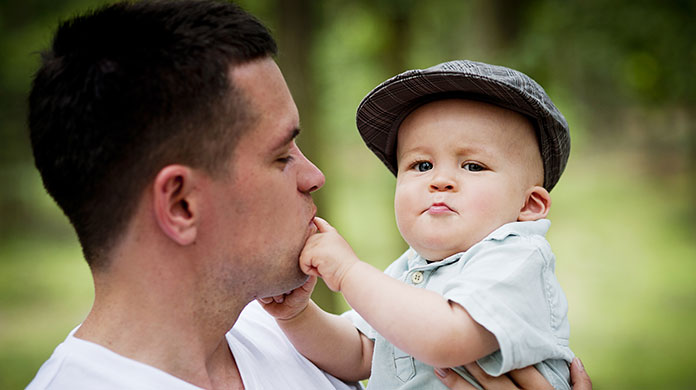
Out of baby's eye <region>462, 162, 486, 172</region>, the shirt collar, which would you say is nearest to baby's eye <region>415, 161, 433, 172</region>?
baby's eye <region>462, 162, 486, 172</region>

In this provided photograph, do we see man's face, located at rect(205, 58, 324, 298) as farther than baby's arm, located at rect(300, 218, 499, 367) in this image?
Yes

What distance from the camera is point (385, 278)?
6.75ft

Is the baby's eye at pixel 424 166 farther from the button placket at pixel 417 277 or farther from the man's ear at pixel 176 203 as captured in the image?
the man's ear at pixel 176 203

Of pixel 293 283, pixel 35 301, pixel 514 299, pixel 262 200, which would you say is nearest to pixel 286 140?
pixel 262 200

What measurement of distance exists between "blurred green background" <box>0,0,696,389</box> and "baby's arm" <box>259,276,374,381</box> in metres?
3.58

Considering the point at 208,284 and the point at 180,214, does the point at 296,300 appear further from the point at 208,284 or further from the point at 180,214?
the point at 180,214

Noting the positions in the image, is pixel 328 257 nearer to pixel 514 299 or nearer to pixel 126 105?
pixel 514 299

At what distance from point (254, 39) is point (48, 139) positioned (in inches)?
25.6

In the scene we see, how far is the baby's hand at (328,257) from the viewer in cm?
212

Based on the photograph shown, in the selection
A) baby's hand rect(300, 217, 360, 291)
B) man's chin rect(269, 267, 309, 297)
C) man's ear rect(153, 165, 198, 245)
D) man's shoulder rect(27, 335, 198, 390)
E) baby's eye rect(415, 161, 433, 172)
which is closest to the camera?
man's shoulder rect(27, 335, 198, 390)

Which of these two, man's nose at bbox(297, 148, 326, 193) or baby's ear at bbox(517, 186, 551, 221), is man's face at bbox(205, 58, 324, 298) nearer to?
man's nose at bbox(297, 148, 326, 193)

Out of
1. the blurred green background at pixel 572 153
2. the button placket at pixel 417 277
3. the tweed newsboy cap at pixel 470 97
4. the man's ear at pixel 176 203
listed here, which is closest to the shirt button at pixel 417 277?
the button placket at pixel 417 277

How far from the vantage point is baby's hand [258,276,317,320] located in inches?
94.6

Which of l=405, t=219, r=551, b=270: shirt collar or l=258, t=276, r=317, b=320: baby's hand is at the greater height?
l=405, t=219, r=551, b=270: shirt collar
